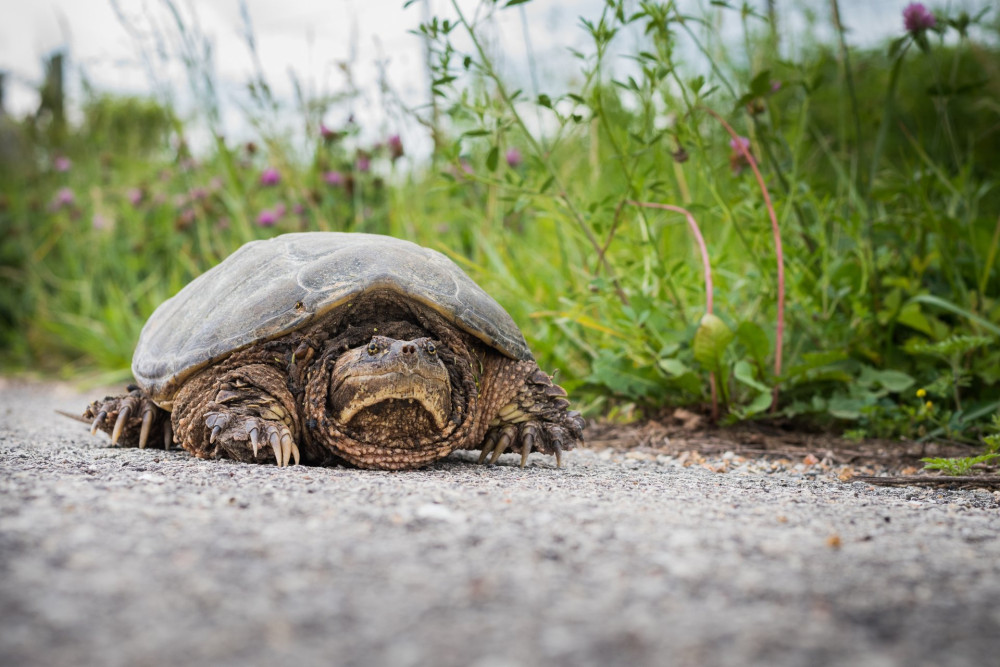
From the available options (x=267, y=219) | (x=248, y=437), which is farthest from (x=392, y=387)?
(x=267, y=219)

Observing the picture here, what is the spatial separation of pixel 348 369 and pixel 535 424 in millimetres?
630

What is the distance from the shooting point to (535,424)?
2.29 meters

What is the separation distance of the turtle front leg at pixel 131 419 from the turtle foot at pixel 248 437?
0.57 m

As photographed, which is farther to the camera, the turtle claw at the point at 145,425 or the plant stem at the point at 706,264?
the plant stem at the point at 706,264

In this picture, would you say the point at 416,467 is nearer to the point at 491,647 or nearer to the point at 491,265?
the point at 491,647

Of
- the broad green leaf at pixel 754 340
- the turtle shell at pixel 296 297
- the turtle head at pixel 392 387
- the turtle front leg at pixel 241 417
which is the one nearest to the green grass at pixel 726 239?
the broad green leaf at pixel 754 340

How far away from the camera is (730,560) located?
3.64 ft

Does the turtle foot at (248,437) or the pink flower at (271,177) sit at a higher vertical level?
the pink flower at (271,177)

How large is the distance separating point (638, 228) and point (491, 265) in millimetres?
1072

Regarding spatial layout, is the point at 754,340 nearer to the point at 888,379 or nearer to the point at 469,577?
the point at 888,379

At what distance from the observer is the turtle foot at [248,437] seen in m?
1.95

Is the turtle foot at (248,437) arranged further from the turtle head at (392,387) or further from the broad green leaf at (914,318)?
the broad green leaf at (914,318)

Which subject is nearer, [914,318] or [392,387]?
[392,387]

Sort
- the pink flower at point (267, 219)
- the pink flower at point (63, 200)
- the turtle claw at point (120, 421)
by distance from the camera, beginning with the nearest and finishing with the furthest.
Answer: the turtle claw at point (120, 421) → the pink flower at point (267, 219) → the pink flower at point (63, 200)
